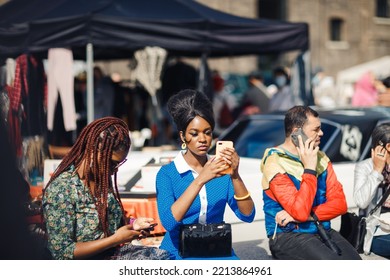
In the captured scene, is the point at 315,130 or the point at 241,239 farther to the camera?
the point at 241,239

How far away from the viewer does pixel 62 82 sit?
25.7ft

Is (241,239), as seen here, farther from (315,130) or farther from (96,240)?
(96,240)

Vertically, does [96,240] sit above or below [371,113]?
below

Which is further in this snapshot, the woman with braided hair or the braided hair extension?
the braided hair extension

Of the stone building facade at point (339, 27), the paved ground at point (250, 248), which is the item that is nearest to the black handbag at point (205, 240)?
the paved ground at point (250, 248)

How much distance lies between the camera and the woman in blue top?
3.29 meters

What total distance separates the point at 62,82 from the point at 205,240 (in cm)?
514

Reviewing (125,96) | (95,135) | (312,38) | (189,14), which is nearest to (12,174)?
(95,135)

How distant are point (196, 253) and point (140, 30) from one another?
517 centimetres

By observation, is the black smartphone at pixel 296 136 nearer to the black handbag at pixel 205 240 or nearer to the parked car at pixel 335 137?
the black handbag at pixel 205 240

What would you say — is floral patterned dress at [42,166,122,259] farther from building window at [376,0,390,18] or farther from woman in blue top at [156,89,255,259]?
building window at [376,0,390,18]

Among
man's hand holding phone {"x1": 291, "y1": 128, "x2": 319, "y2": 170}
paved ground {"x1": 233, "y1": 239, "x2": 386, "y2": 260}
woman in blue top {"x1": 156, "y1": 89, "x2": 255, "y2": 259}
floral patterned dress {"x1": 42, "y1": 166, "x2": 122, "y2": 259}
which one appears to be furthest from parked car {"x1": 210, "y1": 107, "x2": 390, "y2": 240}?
floral patterned dress {"x1": 42, "y1": 166, "x2": 122, "y2": 259}

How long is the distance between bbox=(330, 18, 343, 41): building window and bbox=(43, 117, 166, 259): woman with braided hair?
28.0 meters

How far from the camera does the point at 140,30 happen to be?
7.89 metres
